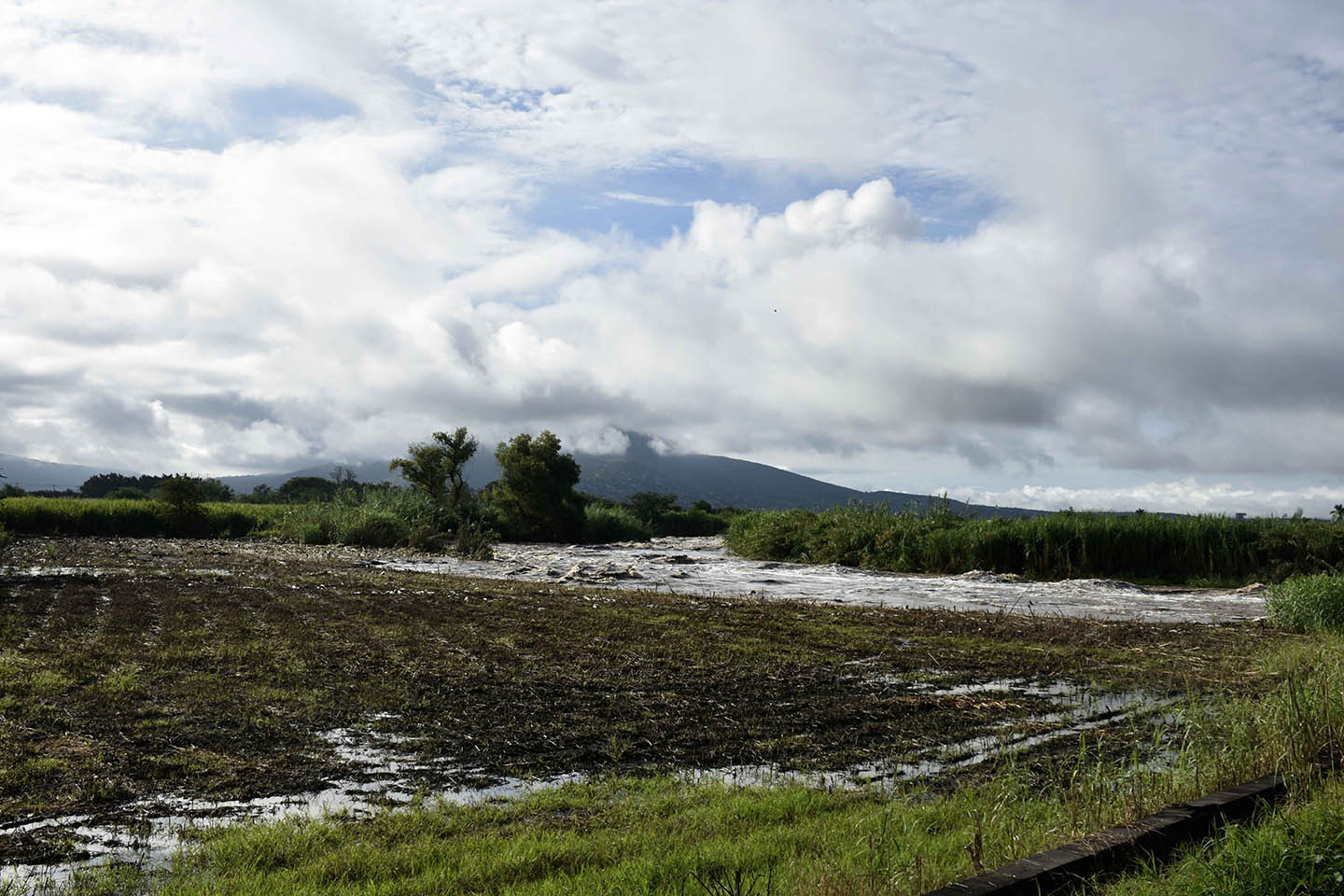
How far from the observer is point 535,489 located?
106 ft

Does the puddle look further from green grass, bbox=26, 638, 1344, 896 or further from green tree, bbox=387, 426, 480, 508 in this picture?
green tree, bbox=387, 426, 480, 508

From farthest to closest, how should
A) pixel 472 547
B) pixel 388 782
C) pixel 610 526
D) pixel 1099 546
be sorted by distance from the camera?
pixel 610 526, pixel 472 547, pixel 1099 546, pixel 388 782

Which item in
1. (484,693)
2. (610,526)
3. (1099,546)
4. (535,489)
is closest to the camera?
(484,693)

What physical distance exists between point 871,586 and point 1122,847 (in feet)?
46.9

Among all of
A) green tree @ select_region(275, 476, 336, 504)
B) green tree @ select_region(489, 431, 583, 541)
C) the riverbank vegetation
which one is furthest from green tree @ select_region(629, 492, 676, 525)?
green tree @ select_region(275, 476, 336, 504)

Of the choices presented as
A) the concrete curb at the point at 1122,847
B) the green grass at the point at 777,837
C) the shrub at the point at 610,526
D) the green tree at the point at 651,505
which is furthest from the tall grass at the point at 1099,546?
the green tree at the point at 651,505

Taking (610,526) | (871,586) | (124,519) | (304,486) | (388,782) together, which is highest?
(304,486)

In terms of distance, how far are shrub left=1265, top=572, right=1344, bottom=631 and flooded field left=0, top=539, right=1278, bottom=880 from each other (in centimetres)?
44

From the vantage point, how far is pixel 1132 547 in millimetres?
20266

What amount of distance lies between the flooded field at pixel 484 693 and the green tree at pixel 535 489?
1814 centimetres

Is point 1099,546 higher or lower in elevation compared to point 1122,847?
higher

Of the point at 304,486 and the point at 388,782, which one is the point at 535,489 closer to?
the point at 388,782

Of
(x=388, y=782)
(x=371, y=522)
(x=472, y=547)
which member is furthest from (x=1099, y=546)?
(x=388, y=782)

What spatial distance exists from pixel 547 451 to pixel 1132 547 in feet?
61.5
